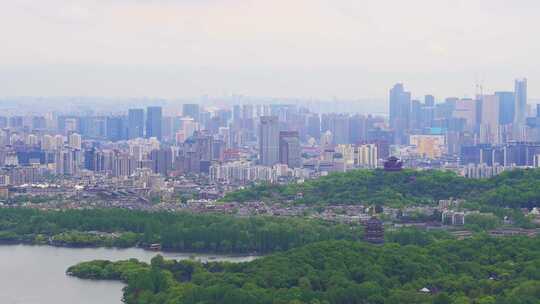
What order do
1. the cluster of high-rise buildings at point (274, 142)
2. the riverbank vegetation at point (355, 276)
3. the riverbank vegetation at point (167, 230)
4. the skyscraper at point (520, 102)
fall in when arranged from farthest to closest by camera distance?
the skyscraper at point (520, 102), the cluster of high-rise buildings at point (274, 142), the riverbank vegetation at point (167, 230), the riverbank vegetation at point (355, 276)

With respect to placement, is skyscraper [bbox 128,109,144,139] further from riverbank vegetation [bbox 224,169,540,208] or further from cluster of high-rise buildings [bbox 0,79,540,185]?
riverbank vegetation [bbox 224,169,540,208]

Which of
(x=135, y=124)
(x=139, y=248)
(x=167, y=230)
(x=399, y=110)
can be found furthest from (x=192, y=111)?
(x=139, y=248)

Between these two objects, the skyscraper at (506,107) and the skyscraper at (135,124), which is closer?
the skyscraper at (506,107)

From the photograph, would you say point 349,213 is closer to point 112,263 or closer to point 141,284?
point 112,263

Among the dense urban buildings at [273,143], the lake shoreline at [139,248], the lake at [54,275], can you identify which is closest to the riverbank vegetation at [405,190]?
the dense urban buildings at [273,143]

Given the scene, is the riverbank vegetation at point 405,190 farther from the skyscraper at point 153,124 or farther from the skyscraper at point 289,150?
the skyscraper at point 153,124

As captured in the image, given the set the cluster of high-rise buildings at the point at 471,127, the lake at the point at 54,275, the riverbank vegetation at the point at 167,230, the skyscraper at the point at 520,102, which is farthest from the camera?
the skyscraper at the point at 520,102
